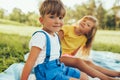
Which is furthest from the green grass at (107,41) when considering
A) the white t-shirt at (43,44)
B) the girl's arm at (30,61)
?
the girl's arm at (30,61)

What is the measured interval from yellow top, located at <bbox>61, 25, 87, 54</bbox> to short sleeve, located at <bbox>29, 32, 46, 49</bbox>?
0.68 meters

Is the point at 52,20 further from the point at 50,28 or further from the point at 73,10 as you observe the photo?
the point at 73,10

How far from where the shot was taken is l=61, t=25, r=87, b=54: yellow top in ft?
7.73

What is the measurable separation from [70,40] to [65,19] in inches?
45.8

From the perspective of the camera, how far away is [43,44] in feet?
5.48

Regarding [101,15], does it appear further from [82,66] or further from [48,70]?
[48,70]

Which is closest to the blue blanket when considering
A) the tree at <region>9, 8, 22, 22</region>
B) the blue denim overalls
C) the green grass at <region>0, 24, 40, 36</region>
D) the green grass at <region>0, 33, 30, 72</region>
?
the blue denim overalls

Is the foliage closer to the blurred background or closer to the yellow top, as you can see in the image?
the blurred background

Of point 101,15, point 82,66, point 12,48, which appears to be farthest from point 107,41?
point 82,66

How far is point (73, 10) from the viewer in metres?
3.58

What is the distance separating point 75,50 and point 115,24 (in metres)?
1.49

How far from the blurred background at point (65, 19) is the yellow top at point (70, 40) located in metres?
0.87

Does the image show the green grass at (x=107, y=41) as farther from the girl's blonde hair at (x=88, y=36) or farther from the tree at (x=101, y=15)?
the girl's blonde hair at (x=88, y=36)

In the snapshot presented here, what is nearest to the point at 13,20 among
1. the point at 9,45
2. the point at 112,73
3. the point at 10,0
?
the point at 10,0
